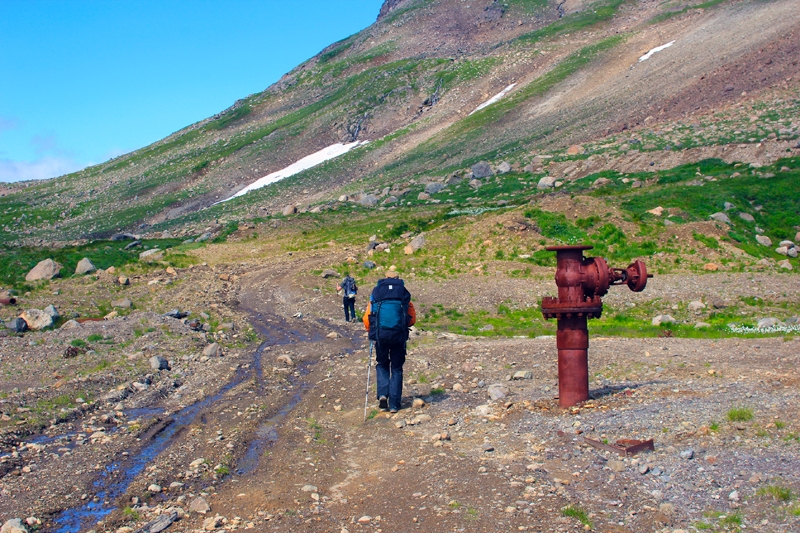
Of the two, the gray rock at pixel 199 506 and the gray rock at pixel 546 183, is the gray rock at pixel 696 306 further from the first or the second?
the gray rock at pixel 546 183

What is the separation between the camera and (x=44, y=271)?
3009 centimetres

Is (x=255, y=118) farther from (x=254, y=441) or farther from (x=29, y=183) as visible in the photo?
(x=254, y=441)

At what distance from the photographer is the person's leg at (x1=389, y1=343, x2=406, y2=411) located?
10.6 meters

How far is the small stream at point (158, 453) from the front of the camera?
7.25 metres

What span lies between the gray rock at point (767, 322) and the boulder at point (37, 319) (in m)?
18.6

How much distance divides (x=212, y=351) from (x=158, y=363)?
1.91 metres

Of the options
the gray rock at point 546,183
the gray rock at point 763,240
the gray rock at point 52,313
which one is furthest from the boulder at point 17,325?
the gray rock at point 546,183

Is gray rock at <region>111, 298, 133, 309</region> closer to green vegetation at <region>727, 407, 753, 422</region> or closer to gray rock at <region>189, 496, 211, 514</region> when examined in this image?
gray rock at <region>189, 496, 211, 514</region>

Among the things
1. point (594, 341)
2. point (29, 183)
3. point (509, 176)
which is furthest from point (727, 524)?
point (29, 183)

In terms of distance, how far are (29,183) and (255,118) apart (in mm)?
41218

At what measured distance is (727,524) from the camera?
5.76m

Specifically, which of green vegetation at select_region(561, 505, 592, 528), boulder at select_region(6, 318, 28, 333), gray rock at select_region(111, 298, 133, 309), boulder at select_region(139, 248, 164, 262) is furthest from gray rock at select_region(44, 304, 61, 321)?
green vegetation at select_region(561, 505, 592, 528)

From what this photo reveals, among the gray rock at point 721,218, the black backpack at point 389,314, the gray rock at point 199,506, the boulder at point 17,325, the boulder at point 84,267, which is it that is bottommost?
the gray rock at point 199,506

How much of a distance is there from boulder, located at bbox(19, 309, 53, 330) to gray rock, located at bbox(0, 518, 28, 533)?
45.7 ft
